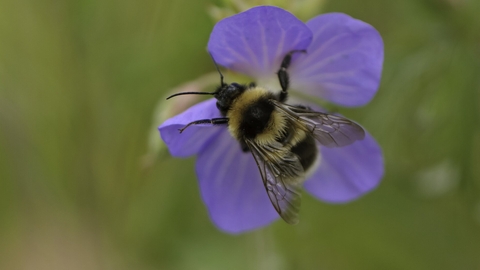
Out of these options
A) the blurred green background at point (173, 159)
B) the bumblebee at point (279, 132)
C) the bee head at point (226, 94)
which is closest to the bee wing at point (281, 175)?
the bumblebee at point (279, 132)

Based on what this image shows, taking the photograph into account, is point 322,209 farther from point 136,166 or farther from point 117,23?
point 117,23

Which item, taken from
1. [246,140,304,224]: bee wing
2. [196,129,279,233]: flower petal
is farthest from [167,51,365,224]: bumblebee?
[196,129,279,233]: flower petal

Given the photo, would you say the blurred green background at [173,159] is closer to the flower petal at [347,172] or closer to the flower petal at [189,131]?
the flower petal at [347,172]

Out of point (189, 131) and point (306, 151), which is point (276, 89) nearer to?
point (306, 151)

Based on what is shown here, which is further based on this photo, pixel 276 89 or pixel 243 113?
pixel 276 89

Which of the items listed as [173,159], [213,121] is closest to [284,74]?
[213,121]

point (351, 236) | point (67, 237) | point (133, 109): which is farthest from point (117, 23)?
point (351, 236)
